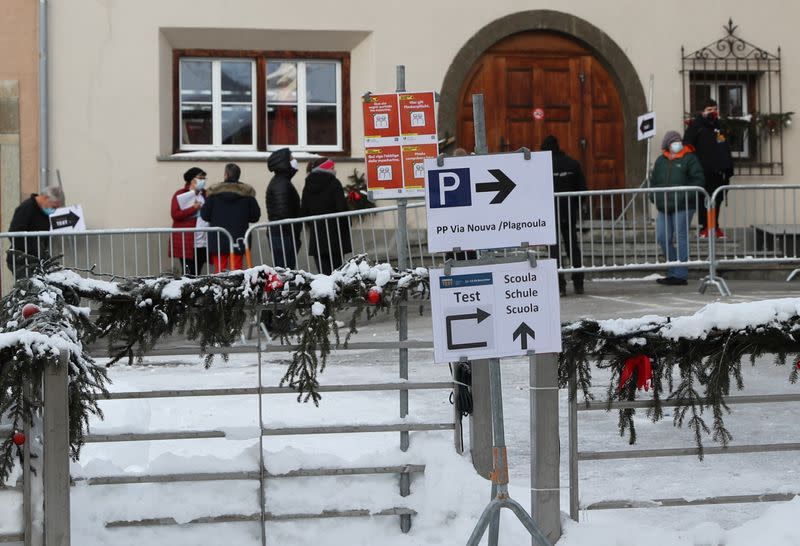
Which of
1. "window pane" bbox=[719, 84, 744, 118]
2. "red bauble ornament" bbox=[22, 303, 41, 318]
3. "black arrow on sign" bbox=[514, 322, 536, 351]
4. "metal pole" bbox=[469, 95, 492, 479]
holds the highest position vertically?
"window pane" bbox=[719, 84, 744, 118]

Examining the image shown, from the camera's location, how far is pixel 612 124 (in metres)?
18.4

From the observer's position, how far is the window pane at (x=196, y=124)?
1792cm

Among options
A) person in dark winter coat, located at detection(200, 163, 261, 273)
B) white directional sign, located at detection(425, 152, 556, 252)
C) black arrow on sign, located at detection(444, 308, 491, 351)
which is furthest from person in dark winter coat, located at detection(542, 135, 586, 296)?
black arrow on sign, located at detection(444, 308, 491, 351)

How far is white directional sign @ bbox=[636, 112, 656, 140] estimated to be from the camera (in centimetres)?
1742

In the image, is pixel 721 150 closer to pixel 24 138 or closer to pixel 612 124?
pixel 612 124

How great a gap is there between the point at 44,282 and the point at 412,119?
3421 millimetres

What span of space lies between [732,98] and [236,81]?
22.4 feet

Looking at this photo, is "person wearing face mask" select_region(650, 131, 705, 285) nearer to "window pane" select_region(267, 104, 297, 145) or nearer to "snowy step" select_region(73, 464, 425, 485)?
"window pane" select_region(267, 104, 297, 145)

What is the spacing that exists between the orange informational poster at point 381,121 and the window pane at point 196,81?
9.56m

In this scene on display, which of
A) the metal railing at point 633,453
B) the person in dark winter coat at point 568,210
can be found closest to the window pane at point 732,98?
the person in dark winter coat at point 568,210

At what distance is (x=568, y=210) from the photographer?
14.3m

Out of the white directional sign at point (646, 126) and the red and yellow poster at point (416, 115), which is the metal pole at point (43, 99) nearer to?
the white directional sign at point (646, 126)

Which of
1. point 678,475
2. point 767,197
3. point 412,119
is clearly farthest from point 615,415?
point 767,197

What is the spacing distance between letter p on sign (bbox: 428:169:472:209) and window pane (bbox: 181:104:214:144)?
42.3 feet
